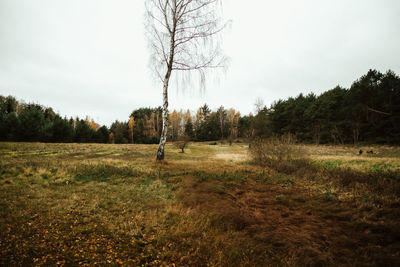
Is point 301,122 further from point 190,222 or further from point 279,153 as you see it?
point 190,222

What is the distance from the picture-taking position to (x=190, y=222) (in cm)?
410

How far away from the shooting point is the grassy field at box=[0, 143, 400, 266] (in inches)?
119

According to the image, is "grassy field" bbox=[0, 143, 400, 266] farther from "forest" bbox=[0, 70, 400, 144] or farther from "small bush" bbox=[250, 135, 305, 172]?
"forest" bbox=[0, 70, 400, 144]

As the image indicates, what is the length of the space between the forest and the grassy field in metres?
10.4

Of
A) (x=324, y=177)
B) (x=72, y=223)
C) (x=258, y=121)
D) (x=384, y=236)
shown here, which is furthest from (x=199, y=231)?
(x=258, y=121)

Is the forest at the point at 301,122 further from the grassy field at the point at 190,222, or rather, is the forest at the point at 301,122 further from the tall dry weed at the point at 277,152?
the grassy field at the point at 190,222

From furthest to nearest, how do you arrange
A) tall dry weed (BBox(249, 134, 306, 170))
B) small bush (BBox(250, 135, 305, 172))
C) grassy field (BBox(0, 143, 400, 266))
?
tall dry weed (BBox(249, 134, 306, 170)) → small bush (BBox(250, 135, 305, 172)) → grassy field (BBox(0, 143, 400, 266))

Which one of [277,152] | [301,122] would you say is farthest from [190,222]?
[301,122]

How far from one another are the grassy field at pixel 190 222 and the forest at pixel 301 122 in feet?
34.0

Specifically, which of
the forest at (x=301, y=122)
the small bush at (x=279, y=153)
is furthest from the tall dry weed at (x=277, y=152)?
the forest at (x=301, y=122)

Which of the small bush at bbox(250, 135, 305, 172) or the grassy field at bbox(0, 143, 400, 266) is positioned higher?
the small bush at bbox(250, 135, 305, 172)

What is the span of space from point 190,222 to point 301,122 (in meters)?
51.4

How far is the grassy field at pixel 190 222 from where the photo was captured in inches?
119

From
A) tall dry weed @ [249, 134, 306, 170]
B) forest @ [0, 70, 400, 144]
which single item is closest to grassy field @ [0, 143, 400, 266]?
tall dry weed @ [249, 134, 306, 170]
